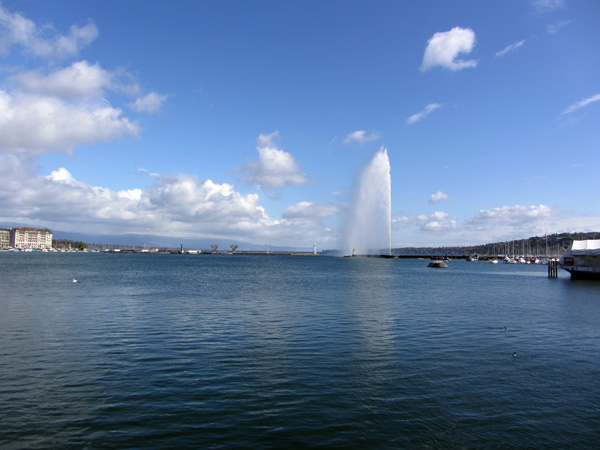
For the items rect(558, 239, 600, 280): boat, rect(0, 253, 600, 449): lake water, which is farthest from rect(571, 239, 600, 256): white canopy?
rect(0, 253, 600, 449): lake water

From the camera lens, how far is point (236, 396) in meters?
14.0

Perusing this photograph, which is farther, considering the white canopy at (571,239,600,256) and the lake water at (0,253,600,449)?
the white canopy at (571,239,600,256)

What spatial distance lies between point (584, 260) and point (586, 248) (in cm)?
236

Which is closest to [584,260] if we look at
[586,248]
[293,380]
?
[586,248]

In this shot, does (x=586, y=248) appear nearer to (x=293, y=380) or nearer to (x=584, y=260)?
(x=584, y=260)

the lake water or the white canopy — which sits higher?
the white canopy

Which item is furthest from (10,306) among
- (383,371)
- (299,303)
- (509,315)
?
(509,315)

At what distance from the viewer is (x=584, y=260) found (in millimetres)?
76875

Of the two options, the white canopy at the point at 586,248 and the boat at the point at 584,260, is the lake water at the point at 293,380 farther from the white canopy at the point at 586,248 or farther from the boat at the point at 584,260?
the boat at the point at 584,260

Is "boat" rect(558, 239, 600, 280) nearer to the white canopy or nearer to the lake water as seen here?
the white canopy

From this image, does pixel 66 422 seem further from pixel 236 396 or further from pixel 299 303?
pixel 299 303

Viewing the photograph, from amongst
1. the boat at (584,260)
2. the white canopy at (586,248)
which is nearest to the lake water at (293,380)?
the white canopy at (586,248)

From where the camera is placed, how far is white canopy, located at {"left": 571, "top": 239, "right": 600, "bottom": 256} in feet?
245

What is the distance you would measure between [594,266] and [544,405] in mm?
76319
